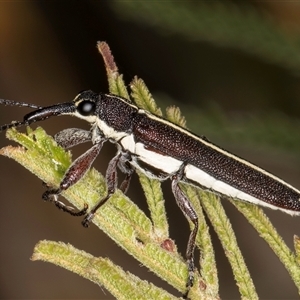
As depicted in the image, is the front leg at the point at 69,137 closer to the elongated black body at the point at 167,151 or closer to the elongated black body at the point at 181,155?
the elongated black body at the point at 167,151

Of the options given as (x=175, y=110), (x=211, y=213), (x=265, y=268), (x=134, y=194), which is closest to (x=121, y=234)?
(x=211, y=213)

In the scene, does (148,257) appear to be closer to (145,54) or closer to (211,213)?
(211,213)

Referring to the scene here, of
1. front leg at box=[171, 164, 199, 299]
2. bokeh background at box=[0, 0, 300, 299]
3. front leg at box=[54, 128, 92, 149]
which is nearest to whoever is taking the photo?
front leg at box=[171, 164, 199, 299]

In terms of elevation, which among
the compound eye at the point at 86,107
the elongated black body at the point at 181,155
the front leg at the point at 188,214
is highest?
the elongated black body at the point at 181,155

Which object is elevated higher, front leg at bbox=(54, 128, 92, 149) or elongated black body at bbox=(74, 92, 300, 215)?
elongated black body at bbox=(74, 92, 300, 215)

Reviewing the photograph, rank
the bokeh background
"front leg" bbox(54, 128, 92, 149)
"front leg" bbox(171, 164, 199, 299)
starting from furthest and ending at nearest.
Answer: the bokeh background < "front leg" bbox(54, 128, 92, 149) < "front leg" bbox(171, 164, 199, 299)

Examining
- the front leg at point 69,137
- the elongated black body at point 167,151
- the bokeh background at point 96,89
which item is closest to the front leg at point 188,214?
the elongated black body at point 167,151

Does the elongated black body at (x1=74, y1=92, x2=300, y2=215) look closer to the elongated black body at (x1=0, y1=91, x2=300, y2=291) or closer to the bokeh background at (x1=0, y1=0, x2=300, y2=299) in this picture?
the elongated black body at (x1=0, y1=91, x2=300, y2=291)

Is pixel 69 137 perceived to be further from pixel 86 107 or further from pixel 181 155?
pixel 181 155

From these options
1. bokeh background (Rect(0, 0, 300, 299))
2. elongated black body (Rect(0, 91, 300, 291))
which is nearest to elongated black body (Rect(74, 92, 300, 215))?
elongated black body (Rect(0, 91, 300, 291))
